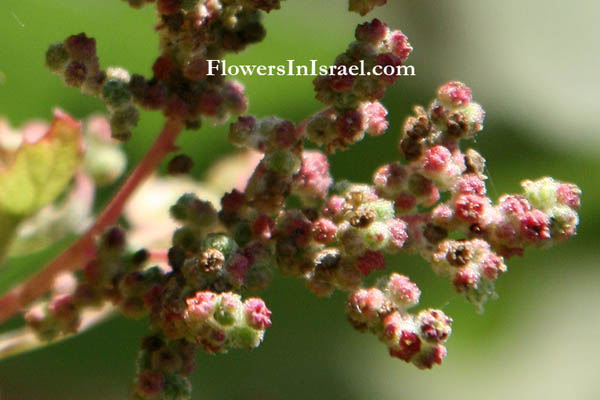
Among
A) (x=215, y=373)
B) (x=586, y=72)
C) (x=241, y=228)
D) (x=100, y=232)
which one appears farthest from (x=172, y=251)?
(x=586, y=72)

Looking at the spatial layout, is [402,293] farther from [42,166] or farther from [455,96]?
[42,166]

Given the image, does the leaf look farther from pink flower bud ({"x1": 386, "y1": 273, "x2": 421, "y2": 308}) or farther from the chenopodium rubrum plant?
pink flower bud ({"x1": 386, "y1": 273, "x2": 421, "y2": 308})

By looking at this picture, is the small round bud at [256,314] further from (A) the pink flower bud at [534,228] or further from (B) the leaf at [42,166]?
(B) the leaf at [42,166]

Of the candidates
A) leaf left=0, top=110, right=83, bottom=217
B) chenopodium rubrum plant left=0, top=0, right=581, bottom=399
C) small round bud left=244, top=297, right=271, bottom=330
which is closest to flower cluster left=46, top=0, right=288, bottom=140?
chenopodium rubrum plant left=0, top=0, right=581, bottom=399

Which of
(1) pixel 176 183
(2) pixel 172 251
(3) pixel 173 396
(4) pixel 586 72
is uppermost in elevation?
(4) pixel 586 72

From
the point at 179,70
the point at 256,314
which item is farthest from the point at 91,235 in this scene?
the point at 256,314

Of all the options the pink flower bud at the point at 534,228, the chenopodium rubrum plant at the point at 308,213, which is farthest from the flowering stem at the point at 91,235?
the pink flower bud at the point at 534,228

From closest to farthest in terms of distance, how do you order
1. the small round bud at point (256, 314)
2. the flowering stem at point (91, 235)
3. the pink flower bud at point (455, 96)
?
the small round bud at point (256, 314) → the pink flower bud at point (455, 96) → the flowering stem at point (91, 235)

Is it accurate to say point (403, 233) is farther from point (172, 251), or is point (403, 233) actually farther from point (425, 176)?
point (172, 251)
